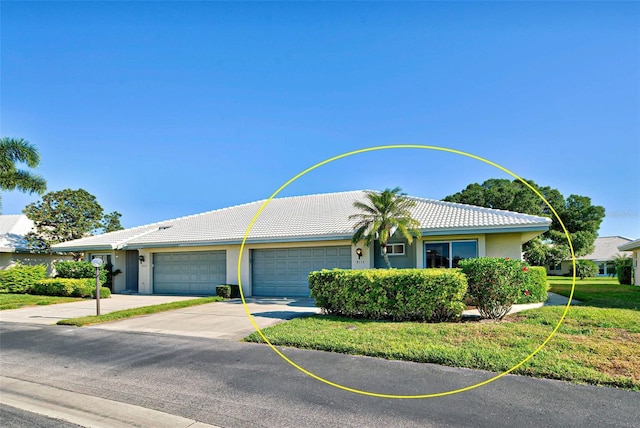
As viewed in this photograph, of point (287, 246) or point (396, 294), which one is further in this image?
point (287, 246)

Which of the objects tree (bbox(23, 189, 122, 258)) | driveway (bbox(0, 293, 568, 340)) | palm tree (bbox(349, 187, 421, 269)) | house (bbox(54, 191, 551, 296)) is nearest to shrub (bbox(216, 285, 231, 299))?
house (bbox(54, 191, 551, 296))

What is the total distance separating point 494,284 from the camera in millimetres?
9125

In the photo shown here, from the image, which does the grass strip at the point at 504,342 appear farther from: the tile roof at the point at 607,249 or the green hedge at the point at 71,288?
the tile roof at the point at 607,249

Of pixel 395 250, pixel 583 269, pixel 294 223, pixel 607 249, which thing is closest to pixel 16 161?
pixel 294 223

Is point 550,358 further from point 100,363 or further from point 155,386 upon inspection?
point 100,363

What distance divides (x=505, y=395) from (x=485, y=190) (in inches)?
1199

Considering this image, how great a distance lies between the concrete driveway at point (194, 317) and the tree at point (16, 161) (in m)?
14.6

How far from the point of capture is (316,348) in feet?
23.1

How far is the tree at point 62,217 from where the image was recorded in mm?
30297

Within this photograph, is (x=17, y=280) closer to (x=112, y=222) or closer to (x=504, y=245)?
(x=112, y=222)

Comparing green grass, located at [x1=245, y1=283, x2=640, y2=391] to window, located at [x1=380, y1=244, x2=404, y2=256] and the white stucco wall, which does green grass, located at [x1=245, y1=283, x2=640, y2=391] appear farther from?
window, located at [x1=380, y1=244, x2=404, y2=256]

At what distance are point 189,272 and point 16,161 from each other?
15435 millimetres

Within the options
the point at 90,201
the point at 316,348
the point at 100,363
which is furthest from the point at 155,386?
the point at 90,201

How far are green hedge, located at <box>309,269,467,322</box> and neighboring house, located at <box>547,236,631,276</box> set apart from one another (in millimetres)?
36058
